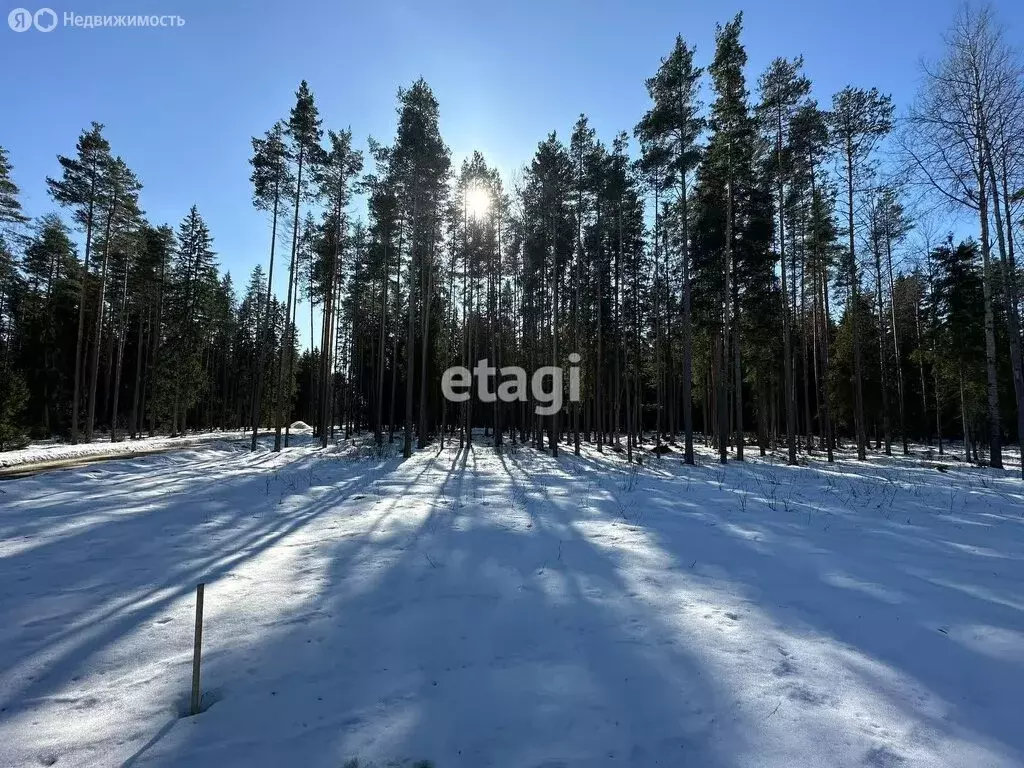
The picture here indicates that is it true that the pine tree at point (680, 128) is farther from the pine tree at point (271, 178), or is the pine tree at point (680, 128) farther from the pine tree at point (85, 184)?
the pine tree at point (85, 184)

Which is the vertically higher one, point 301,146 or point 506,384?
point 301,146

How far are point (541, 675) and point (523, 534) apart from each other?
3341 millimetres

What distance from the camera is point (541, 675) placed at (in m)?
3.29

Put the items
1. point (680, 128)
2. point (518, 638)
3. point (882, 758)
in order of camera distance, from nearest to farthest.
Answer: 1. point (882, 758)
2. point (518, 638)
3. point (680, 128)

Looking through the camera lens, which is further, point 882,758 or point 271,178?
point 271,178

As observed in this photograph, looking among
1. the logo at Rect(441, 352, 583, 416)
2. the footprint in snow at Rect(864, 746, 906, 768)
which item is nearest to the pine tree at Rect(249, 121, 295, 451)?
the logo at Rect(441, 352, 583, 416)

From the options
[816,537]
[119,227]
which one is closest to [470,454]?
[816,537]

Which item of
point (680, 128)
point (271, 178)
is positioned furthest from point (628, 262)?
point (271, 178)

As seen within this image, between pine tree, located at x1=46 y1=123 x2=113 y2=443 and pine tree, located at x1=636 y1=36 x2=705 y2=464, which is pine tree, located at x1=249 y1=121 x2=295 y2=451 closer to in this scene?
pine tree, located at x1=46 y1=123 x2=113 y2=443

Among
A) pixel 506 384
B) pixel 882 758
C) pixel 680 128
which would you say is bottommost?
pixel 882 758

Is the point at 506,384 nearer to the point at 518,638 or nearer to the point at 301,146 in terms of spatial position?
the point at 301,146

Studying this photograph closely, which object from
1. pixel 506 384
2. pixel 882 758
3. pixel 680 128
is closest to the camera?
pixel 882 758

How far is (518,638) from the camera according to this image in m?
3.81

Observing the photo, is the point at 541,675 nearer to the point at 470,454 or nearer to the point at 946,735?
the point at 946,735
